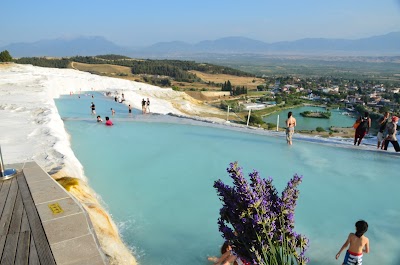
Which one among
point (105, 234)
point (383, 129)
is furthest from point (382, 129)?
point (105, 234)

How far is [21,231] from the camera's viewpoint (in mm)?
3523

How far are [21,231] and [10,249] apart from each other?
0.31 meters

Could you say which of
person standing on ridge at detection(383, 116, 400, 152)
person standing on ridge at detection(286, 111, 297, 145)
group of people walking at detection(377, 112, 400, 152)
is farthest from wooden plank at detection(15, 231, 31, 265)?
person standing on ridge at detection(383, 116, 400, 152)

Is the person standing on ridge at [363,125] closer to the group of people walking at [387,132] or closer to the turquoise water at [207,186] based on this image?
the group of people walking at [387,132]

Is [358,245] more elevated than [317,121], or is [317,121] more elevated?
[358,245]

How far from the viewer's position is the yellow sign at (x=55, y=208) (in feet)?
13.0

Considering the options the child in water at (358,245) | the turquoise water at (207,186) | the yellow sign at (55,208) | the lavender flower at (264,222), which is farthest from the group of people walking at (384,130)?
the yellow sign at (55,208)

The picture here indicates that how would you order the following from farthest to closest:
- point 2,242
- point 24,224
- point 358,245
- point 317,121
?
point 317,121, point 358,245, point 24,224, point 2,242

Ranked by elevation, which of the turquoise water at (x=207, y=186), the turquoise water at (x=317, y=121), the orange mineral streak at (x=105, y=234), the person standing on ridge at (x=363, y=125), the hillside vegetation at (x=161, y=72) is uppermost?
the person standing on ridge at (x=363, y=125)

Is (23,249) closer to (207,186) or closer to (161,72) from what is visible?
(207,186)

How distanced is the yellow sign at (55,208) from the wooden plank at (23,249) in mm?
484

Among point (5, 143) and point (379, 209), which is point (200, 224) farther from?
point (5, 143)

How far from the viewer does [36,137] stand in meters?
9.34

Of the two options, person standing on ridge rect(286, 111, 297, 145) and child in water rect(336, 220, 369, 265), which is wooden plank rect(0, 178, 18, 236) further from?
person standing on ridge rect(286, 111, 297, 145)
